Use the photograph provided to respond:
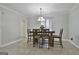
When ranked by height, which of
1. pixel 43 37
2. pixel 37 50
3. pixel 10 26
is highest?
pixel 10 26

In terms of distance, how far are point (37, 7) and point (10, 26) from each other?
2.83 feet

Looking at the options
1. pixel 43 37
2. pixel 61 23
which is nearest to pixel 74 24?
pixel 61 23

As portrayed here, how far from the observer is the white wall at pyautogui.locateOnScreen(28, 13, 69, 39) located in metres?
3.01

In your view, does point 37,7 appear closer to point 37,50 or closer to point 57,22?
point 57,22

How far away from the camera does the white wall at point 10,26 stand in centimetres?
295

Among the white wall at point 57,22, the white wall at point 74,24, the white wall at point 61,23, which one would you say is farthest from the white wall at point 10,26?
the white wall at point 74,24

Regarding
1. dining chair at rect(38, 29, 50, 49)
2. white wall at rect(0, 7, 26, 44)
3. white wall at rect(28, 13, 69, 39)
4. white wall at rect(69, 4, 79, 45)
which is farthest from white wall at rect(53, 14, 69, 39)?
white wall at rect(0, 7, 26, 44)

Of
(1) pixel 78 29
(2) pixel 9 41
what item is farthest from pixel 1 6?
(1) pixel 78 29

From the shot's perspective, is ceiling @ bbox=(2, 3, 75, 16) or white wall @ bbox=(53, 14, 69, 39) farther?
white wall @ bbox=(53, 14, 69, 39)

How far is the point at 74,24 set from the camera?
301 cm

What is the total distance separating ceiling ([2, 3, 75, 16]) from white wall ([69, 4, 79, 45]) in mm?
161

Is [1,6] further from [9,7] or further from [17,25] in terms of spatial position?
[17,25]

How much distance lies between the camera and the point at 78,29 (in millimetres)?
2885

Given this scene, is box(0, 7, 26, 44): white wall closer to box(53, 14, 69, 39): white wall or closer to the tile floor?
the tile floor
